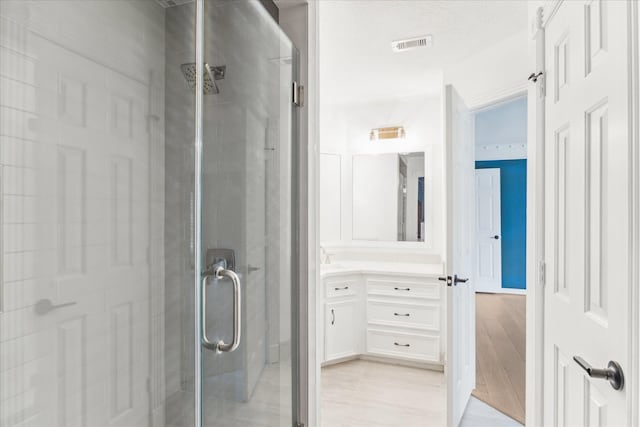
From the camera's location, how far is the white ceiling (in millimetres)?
2236

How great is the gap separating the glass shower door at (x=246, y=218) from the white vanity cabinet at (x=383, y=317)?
162cm

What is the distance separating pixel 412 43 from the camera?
2.67 metres

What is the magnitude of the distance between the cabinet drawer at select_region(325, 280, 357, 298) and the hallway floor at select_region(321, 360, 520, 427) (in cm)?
65

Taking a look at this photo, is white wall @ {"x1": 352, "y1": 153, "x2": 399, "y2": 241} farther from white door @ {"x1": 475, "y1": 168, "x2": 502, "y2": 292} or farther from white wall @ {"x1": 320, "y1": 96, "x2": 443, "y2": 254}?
white door @ {"x1": 475, "y1": 168, "x2": 502, "y2": 292}

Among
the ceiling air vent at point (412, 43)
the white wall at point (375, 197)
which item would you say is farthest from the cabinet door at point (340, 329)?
the ceiling air vent at point (412, 43)

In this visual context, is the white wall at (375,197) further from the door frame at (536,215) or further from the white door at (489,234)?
the white door at (489,234)

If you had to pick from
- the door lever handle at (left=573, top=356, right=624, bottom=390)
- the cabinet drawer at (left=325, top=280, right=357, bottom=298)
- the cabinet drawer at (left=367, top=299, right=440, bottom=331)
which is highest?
the door lever handle at (left=573, top=356, right=624, bottom=390)

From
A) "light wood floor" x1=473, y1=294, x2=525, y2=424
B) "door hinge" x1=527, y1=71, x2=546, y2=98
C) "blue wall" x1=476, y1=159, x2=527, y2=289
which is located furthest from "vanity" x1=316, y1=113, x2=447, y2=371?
"blue wall" x1=476, y1=159, x2=527, y2=289

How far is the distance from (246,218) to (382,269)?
7.16ft

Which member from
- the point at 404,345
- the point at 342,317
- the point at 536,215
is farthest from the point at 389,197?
the point at 536,215

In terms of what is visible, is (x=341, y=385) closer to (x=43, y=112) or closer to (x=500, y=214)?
(x=43, y=112)

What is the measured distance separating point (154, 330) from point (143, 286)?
6.1 inches

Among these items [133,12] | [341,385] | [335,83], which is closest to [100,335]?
[133,12]

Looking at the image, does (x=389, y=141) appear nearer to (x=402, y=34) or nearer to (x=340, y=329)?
(x=402, y=34)
